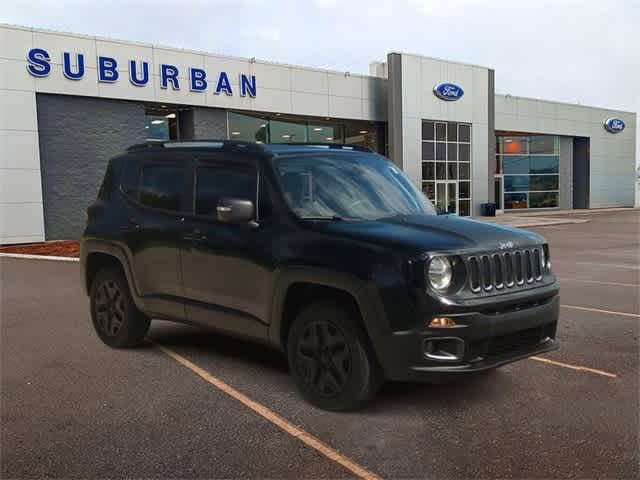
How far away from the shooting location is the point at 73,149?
2233 centimetres

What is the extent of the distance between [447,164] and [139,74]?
18343 millimetres

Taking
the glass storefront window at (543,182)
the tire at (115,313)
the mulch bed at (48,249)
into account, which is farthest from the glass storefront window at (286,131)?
the tire at (115,313)

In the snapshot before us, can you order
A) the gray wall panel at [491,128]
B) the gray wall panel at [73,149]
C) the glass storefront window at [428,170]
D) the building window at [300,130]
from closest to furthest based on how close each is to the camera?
the gray wall panel at [73,149] → the building window at [300,130] → the glass storefront window at [428,170] → the gray wall panel at [491,128]

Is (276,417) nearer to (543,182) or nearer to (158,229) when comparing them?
(158,229)

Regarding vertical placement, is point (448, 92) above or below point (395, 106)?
above

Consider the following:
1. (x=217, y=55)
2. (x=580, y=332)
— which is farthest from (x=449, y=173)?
(x=580, y=332)

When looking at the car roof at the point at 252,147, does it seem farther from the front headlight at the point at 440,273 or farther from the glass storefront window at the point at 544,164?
the glass storefront window at the point at 544,164

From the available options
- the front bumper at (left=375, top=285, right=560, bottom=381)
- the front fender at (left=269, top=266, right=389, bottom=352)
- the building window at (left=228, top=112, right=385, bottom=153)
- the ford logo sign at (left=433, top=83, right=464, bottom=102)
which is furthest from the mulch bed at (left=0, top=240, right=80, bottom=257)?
the ford logo sign at (left=433, top=83, right=464, bottom=102)

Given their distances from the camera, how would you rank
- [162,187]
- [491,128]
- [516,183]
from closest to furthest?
[162,187] → [491,128] → [516,183]

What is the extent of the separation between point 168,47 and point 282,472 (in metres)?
23.3

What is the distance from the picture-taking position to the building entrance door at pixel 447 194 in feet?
112

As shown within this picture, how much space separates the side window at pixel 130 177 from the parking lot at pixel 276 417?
5.41ft

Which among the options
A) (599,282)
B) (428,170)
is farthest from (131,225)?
(428,170)

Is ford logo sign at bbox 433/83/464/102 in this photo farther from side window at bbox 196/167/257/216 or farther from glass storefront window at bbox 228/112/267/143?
side window at bbox 196/167/257/216
